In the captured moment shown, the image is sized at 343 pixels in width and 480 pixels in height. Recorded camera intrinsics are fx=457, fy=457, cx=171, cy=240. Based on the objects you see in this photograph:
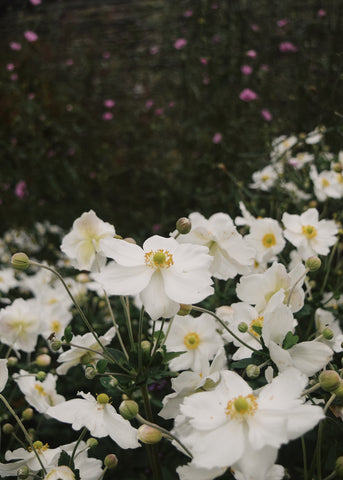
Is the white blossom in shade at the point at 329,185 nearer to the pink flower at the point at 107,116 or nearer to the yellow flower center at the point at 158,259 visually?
the yellow flower center at the point at 158,259

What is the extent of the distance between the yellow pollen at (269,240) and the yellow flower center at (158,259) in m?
0.43

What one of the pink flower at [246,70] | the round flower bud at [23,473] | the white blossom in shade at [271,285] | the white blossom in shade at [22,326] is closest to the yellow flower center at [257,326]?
the white blossom in shade at [271,285]

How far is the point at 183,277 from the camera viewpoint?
0.73 metres

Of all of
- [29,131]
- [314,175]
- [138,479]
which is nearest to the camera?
[138,479]

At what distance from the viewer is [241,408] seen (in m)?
0.60

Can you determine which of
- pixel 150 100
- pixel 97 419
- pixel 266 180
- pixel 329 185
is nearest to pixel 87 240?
pixel 97 419

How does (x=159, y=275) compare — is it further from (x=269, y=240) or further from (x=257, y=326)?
(x=269, y=240)

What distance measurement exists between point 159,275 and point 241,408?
0.81 feet

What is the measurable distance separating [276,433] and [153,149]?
3.24 m

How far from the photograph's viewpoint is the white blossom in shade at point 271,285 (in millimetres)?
789

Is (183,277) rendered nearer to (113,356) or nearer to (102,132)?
(113,356)

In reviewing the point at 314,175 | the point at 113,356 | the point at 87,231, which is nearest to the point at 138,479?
the point at 113,356

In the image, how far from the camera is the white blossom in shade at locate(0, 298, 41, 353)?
1128 mm

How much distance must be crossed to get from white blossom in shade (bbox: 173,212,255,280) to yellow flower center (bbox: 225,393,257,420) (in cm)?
30
